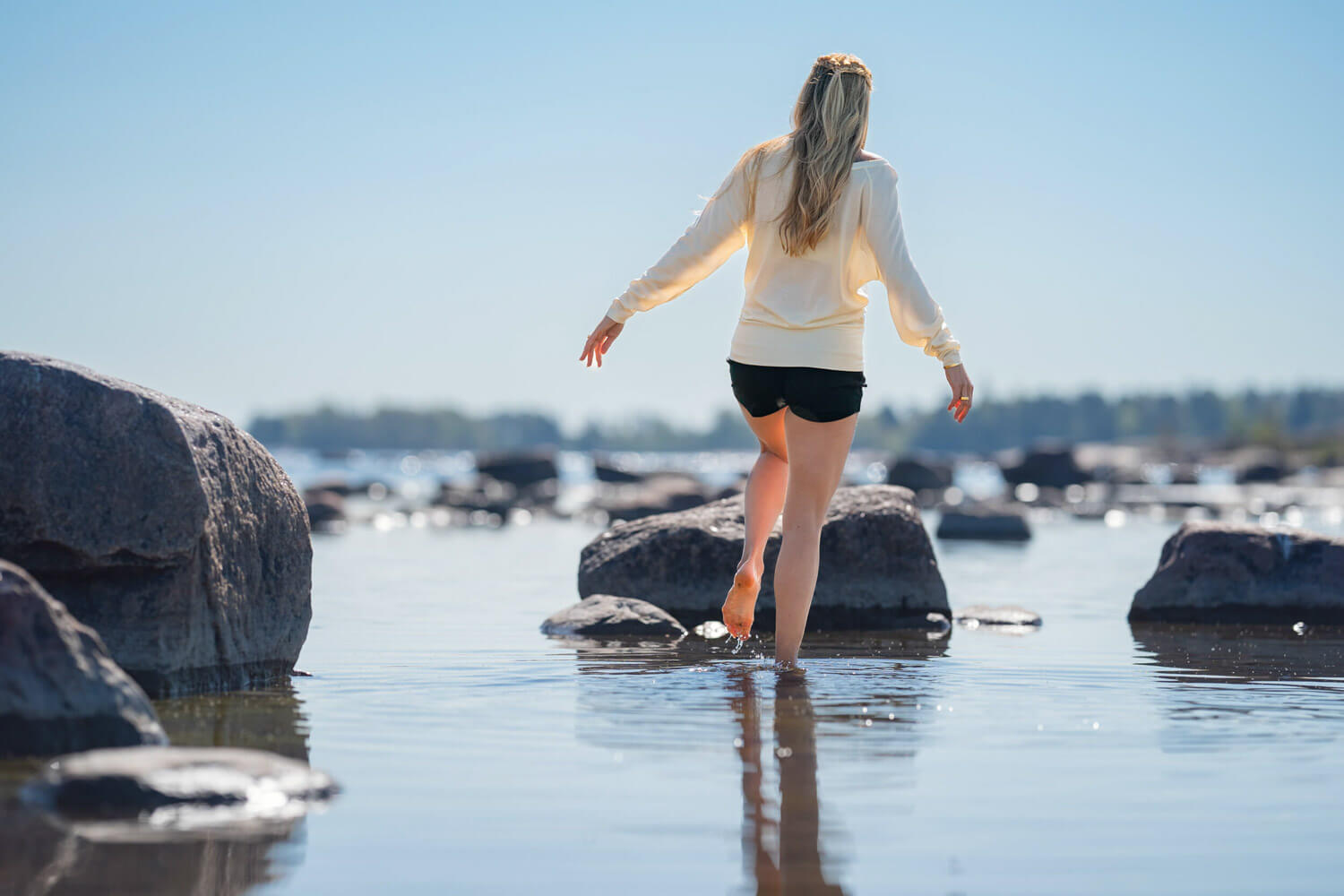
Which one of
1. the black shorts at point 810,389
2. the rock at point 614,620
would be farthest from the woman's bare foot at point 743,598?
the rock at point 614,620

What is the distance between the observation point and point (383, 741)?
402cm

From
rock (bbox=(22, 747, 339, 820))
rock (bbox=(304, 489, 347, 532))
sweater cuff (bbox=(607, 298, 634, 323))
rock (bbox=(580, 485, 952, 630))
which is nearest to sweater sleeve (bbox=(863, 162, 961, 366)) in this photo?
sweater cuff (bbox=(607, 298, 634, 323))

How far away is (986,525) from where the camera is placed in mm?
18188

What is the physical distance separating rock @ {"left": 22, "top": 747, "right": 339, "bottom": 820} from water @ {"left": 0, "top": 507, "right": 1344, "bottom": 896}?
0.17 m

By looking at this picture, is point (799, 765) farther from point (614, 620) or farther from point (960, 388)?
point (614, 620)

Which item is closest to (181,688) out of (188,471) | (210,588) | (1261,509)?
(210,588)

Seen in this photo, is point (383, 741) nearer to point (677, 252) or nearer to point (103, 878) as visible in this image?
point (103, 878)

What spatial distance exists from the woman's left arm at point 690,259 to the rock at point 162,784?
265 centimetres

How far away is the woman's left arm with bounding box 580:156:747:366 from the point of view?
17.8 feet

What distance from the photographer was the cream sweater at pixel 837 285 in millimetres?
5195

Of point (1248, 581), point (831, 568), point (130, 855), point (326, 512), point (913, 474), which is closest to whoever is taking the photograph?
point (130, 855)

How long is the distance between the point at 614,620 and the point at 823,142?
2.92 metres

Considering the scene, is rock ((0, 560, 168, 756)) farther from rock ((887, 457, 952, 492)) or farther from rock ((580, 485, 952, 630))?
rock ((887, 457, 952, 492))

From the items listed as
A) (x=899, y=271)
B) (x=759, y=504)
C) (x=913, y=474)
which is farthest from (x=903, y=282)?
(x=913, y=474)
